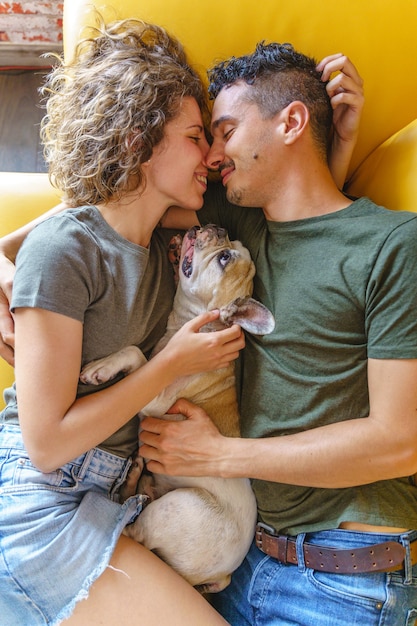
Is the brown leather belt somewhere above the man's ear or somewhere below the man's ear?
below

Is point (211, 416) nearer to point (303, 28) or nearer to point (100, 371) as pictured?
point (100, 371)

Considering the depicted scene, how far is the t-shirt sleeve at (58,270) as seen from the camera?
1589 mm

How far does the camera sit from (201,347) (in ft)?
5.93

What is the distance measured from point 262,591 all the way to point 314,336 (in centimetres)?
87

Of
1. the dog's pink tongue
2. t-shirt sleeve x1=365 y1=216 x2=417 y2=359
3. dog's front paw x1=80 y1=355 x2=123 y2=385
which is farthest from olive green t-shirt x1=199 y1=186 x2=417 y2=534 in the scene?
dog's front paw x1=80 y1=355 x2=123 y2=385

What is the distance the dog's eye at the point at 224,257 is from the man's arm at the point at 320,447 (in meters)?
0.51

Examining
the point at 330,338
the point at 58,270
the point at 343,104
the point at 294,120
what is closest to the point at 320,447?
the point at 330,338

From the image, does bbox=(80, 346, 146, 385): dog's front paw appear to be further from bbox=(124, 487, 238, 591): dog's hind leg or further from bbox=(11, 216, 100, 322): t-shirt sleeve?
bbox=(124, 487, 238, 591): dog's hind leg

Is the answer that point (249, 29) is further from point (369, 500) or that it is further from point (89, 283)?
point (369, 500)

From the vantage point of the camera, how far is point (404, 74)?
2.06 meters

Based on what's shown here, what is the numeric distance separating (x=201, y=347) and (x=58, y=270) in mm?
501

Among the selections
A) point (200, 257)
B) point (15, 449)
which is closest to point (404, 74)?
point (200, 257)

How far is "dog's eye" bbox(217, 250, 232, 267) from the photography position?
194 cm

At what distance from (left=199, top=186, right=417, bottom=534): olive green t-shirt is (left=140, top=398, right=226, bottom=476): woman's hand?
5.7 inches
